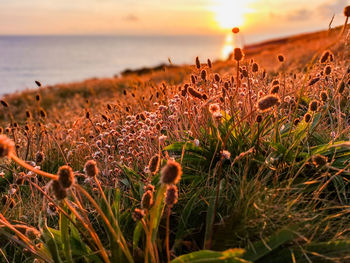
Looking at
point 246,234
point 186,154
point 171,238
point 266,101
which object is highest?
point 266,101

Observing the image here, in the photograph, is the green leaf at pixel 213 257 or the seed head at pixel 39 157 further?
the seed head at pixel 39 157

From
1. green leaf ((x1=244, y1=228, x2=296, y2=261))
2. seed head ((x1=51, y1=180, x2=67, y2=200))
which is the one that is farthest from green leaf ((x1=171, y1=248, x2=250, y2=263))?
seed head ((x1=51, y1=180, x2=67, y2=200))

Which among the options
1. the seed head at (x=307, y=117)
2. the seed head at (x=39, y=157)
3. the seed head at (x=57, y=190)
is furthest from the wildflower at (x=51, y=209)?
the seed head at (x=307, y=117)

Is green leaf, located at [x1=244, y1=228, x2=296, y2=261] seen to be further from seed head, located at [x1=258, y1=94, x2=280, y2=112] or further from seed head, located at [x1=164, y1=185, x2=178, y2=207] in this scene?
seed head, located at [x1=258, y1=94, x2=280, y2=112]

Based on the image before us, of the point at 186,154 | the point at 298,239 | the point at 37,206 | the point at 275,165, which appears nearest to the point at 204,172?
the point at 186,154

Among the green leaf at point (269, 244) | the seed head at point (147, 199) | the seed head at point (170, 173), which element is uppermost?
the seed head at point (170, 173)

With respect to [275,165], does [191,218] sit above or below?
below

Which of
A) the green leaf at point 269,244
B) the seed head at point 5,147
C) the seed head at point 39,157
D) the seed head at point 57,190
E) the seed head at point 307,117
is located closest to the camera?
the seed head at point 5,147

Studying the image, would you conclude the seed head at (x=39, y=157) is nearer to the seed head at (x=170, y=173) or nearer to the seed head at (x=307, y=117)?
the seed head at (x=170, y=173)

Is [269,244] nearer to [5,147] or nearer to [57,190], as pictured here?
[57,190]

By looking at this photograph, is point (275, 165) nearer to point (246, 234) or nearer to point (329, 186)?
point (329, 186)

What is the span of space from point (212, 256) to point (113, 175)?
1.95 meters

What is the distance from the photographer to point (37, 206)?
299 cm

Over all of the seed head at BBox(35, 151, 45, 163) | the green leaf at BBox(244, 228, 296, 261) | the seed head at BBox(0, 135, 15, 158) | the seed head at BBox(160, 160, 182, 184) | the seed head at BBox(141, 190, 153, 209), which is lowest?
the green leaf at BBox(244, 228, 296, 261)
